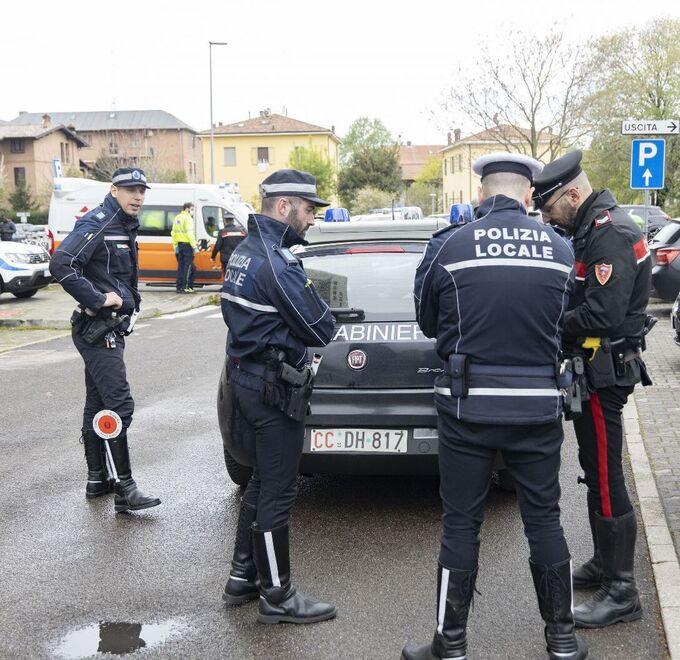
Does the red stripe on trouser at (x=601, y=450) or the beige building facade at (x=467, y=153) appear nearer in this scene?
the red stripe on trouser at (x=601, y=450)

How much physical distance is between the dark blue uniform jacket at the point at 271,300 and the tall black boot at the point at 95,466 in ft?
6.83

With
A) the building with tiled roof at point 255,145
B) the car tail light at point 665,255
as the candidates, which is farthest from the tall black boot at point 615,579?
the building with tiled roof at point 255,145

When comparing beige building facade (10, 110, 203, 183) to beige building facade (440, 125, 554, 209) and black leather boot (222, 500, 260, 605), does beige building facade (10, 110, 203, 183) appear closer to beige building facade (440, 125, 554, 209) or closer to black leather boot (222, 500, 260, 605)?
beige building facade (440, 125, 554, 209)

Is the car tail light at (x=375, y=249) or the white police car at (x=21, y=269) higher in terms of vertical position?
the car tail light at (x=375, y=249)

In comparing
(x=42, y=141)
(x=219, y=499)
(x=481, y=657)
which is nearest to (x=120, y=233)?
(x=219, y=499)

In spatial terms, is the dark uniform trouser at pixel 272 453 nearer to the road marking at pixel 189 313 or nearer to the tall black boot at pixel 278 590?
the tall black boot at pixel 278 590

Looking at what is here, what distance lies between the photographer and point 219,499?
220 inches

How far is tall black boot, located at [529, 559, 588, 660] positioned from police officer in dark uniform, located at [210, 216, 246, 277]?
16478 mm

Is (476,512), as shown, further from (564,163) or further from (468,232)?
(564,163)

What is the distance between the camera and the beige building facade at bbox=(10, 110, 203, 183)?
62.3 m

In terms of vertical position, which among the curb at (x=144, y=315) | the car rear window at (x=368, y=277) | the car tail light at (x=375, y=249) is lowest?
the curb at (x=144, y=315)

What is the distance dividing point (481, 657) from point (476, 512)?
610mm

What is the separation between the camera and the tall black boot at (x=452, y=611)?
3.35 metres

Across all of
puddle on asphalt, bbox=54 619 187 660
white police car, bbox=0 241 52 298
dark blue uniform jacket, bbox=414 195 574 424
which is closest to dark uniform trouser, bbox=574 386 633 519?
dark blue uniform jacket, bbox=414 195 574 424
